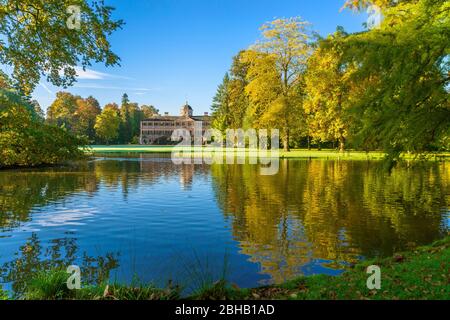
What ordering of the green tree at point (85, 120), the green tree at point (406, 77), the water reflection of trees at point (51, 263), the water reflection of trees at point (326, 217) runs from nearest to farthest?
the water reflection of trees at point (51, 263), the green tree at point (406, 77), the water reflection of trees at point (326, 217), the green tree at point (85, 120)

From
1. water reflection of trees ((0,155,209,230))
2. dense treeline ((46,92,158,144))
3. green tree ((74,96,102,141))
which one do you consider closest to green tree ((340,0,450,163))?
water reflection of trees ((0,155,209,230))

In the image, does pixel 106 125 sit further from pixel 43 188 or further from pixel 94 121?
pixel 43 188

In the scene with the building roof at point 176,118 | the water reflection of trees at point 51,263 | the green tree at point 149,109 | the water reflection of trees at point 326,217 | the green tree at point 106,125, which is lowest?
the water reflection of trees at point 51,263

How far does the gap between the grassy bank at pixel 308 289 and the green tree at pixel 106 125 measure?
106484 millimetres

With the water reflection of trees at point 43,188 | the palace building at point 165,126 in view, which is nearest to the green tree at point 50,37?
the water reflection of trees at point 43,188

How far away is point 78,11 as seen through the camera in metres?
9.93

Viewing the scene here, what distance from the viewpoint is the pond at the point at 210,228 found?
7.82 meters

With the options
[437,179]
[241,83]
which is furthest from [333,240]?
[241,83]

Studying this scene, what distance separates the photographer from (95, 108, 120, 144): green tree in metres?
107

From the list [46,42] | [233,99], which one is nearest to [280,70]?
[233,99]

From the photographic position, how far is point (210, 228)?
1118 cm

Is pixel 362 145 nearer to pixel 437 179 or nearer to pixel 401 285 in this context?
pixel 401 285

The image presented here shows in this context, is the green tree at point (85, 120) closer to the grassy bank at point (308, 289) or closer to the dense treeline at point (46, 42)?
the dense treeline at point (46, 42)

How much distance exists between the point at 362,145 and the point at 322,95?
133 feet
